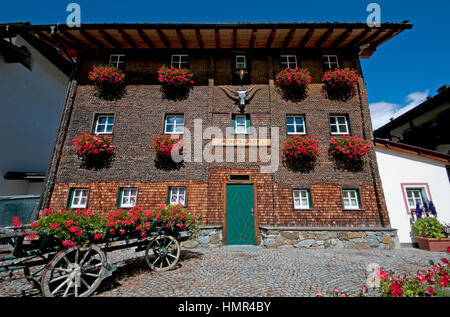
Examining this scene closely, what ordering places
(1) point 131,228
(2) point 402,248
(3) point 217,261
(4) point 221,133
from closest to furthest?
(1) point 131,228 < (3) point 217,261 < (2) point 402,248 < (4) point 221,133

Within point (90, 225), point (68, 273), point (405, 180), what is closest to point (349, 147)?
point (405, 180)

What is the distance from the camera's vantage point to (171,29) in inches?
376

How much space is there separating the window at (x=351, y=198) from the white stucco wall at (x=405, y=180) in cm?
138

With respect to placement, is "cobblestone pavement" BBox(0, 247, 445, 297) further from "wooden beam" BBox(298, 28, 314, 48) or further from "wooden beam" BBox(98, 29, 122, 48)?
"wooden beam" BBox(98, 29, 122, 48)

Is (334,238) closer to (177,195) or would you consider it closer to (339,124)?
(339,124)

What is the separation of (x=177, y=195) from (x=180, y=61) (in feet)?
23.1

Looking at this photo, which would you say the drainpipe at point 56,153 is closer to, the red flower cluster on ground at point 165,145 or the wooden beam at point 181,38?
the red flower cluster on ground at point 165,145

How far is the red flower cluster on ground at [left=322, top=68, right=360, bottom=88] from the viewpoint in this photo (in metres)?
9.73

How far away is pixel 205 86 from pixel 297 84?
457 cm

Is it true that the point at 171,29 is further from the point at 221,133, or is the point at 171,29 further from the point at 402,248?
the point at 402,248

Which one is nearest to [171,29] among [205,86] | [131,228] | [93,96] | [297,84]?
[205,86]

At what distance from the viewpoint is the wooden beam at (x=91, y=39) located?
9.73 metres

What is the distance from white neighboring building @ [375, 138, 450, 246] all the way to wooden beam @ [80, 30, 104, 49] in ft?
48.4
